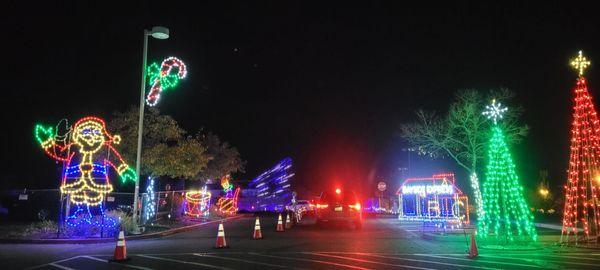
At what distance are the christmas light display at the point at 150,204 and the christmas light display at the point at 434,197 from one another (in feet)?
45.6

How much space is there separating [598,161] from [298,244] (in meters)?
9.69

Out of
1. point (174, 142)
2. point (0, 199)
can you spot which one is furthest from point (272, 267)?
point (0, 199)

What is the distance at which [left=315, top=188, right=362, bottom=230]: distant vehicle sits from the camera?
75.0ft

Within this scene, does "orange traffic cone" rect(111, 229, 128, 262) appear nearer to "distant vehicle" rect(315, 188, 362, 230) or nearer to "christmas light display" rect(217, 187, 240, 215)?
"distant vehicle" rect(315, 188, 362, 230)

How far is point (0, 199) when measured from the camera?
3011 cm

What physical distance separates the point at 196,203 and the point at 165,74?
487 inches

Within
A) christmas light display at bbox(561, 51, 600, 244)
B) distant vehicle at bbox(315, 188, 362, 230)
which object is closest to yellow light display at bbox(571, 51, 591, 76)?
christmas light display at bbox(561, 51, 600, 244)

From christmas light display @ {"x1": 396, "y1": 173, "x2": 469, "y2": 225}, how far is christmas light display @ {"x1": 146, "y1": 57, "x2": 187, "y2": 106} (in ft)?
49.1

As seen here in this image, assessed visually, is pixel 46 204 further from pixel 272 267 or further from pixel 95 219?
pixel 272 267

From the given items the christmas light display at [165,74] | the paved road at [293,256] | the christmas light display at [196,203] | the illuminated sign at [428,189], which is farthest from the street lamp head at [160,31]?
the illuminated sign at [428,189]

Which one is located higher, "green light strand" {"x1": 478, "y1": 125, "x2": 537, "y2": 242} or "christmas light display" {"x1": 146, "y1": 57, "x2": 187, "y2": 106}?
"christmas light display" {"x1": 146, "y1": 57, "x2": 187, "y2": 106}

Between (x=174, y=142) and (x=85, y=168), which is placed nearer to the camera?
(x=85, y=168)

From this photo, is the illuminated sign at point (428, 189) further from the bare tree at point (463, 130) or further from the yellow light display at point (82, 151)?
the yellow light display at point (82, 151)

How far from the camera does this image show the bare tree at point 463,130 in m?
27.5
